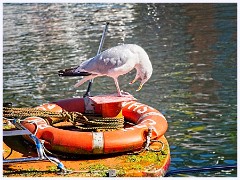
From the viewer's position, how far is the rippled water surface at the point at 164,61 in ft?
21.4

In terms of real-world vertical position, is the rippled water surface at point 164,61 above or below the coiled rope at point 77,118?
below

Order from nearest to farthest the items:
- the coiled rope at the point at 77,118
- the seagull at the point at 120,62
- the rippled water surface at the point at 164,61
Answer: the seagull at the point at 120,62, the coiled rope at the point at 77,118, the rippled water surface at the point at 164,61

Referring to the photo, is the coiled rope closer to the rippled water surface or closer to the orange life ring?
the orange life ring

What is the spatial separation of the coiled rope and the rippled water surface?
1.58 meters

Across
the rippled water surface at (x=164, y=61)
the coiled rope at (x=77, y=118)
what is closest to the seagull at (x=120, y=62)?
the coiled rope at (x=77, y=118)

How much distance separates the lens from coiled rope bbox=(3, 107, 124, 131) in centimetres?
429

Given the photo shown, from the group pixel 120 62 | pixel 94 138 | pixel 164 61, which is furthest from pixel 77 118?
pixel 164 61

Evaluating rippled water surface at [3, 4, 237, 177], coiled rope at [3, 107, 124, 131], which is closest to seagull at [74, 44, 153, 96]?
coiled rope at [3, 107, 124, 131]

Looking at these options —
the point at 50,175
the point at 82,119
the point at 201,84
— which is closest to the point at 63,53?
the point at 201,84

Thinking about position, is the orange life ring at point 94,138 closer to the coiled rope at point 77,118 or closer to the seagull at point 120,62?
the coiled rope at point 77,118

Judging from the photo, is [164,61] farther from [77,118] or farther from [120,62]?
[120,62]

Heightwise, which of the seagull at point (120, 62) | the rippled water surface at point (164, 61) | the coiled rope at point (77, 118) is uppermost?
the seagull at point (120, 62)

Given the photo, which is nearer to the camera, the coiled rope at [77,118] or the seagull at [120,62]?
the seagull at [120,62]

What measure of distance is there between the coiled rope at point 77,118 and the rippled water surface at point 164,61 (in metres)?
1.58
